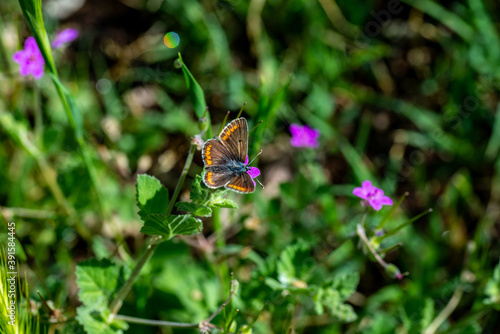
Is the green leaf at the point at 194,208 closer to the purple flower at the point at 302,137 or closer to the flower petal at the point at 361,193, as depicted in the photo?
the flower petal at the point at 361,193

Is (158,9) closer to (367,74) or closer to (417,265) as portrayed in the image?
(367,74)

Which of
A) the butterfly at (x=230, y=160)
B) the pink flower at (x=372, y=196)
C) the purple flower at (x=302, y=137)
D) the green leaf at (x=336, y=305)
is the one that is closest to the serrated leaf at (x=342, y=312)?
the green leaf at (x=336, y=305)

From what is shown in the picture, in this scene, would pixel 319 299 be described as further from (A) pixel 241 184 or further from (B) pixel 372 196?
(A) pixel 241 184

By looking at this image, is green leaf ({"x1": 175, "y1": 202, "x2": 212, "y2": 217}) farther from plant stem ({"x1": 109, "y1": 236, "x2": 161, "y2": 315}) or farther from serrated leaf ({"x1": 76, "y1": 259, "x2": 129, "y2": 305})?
serrated leaf ({"x1": 76, "y1": 259, "x2": 129, "y2": 305})

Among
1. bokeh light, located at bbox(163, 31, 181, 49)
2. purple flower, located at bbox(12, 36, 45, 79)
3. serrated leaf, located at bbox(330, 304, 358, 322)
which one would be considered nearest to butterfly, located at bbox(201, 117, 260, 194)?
serrated leaf, located at bbox(330, 304, 358, 322)

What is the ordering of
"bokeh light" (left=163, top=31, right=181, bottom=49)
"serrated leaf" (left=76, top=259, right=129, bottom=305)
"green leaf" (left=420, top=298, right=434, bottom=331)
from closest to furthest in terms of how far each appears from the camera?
"serrated leaf" (left=76, top=259, right=129, bottom=305) < "green leaf" (left=420, top=298, right=434, bottom=331) < "bokeh light" (left=163, top=31, right=181, bottom=49)

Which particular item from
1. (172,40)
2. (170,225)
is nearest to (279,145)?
(172,40)
